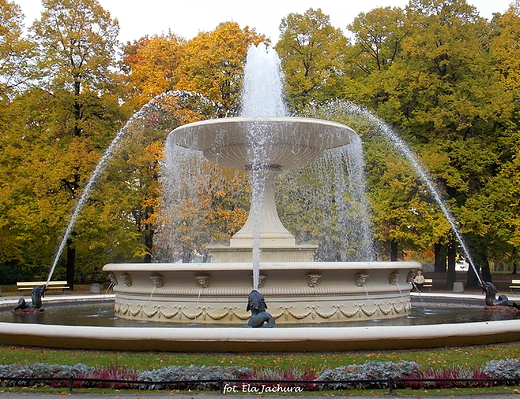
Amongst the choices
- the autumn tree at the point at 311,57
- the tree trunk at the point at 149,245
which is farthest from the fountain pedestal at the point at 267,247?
the autumn tree at the point at 311,57

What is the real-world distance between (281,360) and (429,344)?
8.07 ft

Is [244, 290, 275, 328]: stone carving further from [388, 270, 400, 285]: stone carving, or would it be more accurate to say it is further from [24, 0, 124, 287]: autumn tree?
[24, 0, 124, 287]: autumn tree

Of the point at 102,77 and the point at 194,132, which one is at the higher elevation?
the point at 102,77

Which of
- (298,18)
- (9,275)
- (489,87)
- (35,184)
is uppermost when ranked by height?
(298,18)

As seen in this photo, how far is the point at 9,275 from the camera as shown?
103 ft

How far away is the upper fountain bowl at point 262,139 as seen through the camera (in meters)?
13.1

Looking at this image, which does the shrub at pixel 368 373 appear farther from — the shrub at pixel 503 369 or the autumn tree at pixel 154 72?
the autumn tree at pixel 154 72

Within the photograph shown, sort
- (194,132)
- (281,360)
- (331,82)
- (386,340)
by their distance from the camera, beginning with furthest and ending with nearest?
1. (331,82)
2. (194,132)
3. (386,340)
4. (281,360)

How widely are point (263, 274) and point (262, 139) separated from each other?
4053mm

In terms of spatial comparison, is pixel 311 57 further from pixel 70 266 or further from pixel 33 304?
pixel 33 304

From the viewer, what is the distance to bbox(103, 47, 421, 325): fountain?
11.0 meters

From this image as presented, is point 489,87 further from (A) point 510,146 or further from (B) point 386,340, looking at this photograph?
(B) point 386,340

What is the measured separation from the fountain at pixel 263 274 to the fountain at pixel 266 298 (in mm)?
22

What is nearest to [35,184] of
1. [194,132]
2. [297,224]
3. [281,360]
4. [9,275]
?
[9,275]
